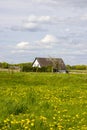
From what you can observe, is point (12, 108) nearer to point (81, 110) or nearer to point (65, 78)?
point (81, 110)

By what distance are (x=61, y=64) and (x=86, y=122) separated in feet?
333

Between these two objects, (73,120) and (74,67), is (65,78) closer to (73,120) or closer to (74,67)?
(73,120)

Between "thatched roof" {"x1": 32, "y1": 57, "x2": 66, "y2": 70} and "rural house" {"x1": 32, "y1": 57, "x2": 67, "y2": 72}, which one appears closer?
"rural house" {"x1": 32, "y1": 57, "x2": 67, "y2": 72}

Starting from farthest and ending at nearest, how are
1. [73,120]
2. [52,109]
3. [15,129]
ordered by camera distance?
[52,109] < [73,120] < [15,129]

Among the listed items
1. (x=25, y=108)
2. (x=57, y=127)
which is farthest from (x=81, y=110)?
(x=57, y=127)

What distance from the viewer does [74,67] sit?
143375 millimetres

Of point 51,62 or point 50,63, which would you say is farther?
point 51,62

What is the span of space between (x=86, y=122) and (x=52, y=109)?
338cm

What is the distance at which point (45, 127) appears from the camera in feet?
39.7

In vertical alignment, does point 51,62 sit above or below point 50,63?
above

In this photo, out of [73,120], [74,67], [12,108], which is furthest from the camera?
[74,67]

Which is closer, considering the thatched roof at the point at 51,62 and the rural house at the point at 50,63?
the rural house at the point at 50,63

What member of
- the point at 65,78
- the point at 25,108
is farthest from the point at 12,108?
the point at 65,78

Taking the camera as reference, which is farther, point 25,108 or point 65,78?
point 65,78
